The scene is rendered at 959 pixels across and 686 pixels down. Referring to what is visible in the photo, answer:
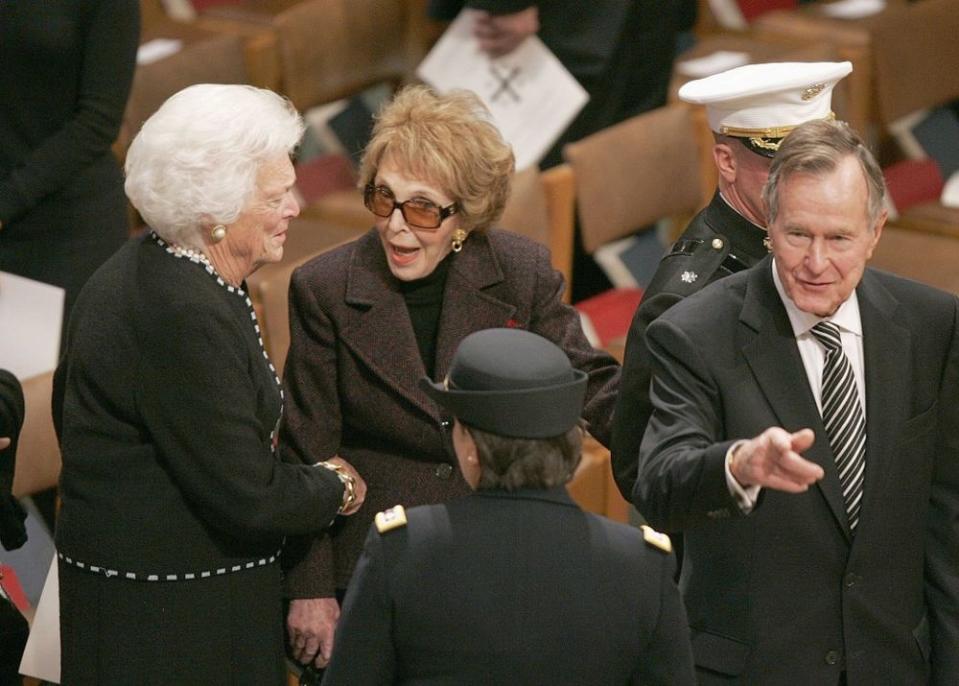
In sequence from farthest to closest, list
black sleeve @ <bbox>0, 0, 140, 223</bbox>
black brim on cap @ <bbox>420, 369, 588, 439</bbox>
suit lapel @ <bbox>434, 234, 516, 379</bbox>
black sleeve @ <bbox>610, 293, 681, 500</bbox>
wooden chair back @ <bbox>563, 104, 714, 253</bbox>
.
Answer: wooden chair back @ <bbox>563, 104, 714, 253</bbox> → black sleeve @ <bbox>0, 0, 140, 223</bbox> → suit lapel @ <bbox>434, 234, 516, 379</bbox> → black sleeve @ <bbox>610, 293, 681, 500</bbox> → black brim on cap @ <bbox>420, 369, 588, 439</bbox>

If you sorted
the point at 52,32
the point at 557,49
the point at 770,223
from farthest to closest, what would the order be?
1. the point at 557,49
2. the point at 52,32
3. the point at 770,223

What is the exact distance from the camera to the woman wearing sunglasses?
10.1 ft

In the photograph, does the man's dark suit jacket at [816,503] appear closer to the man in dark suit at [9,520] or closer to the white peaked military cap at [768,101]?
the white peaked military cap at [768,101]

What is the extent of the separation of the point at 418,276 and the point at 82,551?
81 centimetres

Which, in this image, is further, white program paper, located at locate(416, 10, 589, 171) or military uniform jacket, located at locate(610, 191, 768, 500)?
white program paper, located at locate(416, 10, 589, 171)

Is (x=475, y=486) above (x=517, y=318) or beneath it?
above

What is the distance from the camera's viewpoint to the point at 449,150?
307 cm

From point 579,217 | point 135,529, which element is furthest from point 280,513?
point 579,217

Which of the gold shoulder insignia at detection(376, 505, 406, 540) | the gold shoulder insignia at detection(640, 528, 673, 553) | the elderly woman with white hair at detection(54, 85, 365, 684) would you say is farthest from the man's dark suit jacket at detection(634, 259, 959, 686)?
the elderly woman with white hair at detection(54, 85, 365, 684)

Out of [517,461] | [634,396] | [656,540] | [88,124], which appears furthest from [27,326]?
[656,540]

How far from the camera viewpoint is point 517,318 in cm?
318

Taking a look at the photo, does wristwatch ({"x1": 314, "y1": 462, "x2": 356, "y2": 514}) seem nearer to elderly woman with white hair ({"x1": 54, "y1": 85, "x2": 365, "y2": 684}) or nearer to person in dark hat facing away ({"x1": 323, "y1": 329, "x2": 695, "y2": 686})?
elderly woman with white hair ({"x1": 54, "y1": 85, "x2": 365, "y2": 684})

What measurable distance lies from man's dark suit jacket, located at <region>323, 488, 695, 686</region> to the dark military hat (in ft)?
0.33

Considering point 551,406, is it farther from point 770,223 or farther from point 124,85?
point 124,85
